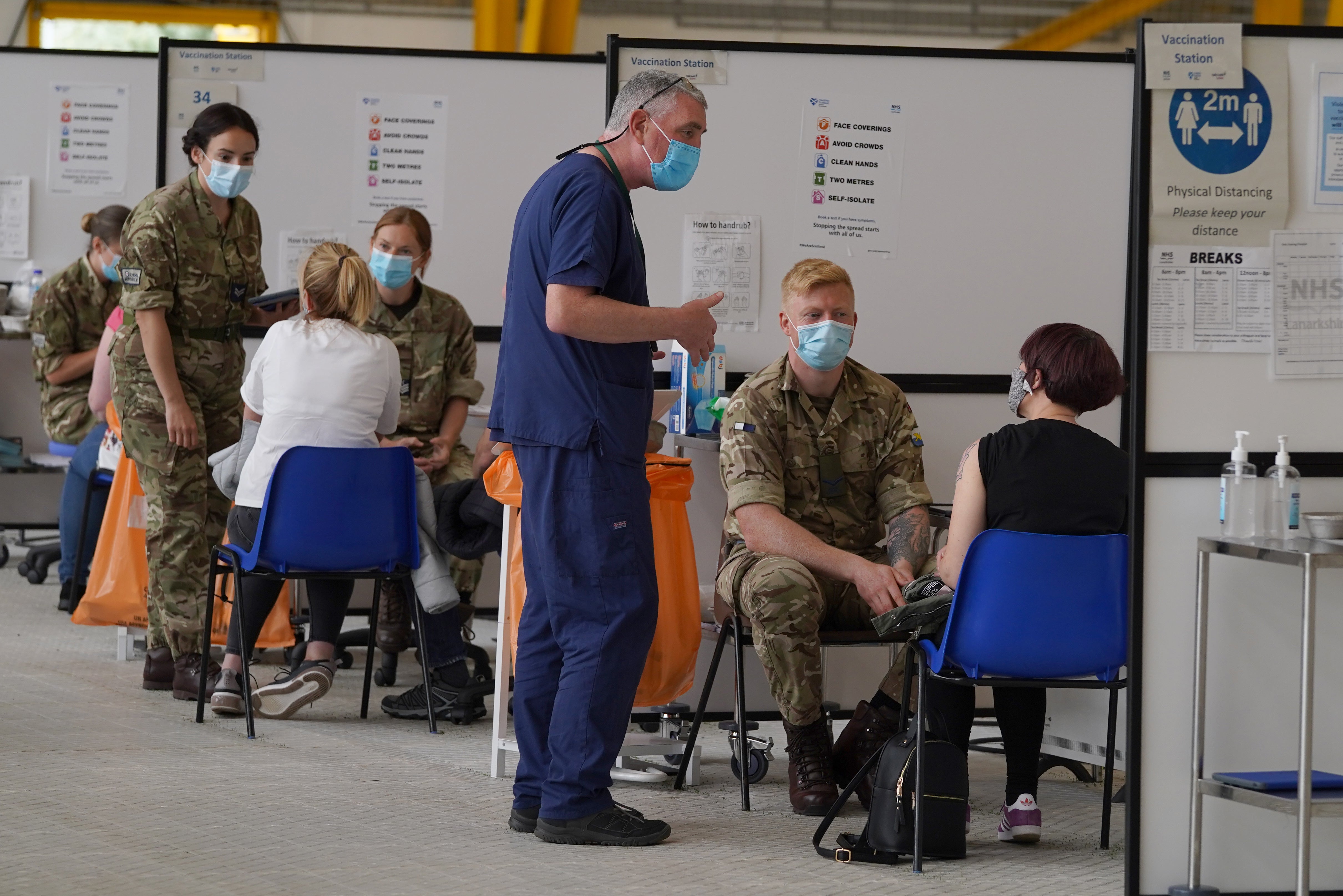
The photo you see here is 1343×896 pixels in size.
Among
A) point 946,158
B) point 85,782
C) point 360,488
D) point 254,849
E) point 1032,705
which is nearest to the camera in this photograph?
point 254,849

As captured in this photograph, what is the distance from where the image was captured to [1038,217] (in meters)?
4.08

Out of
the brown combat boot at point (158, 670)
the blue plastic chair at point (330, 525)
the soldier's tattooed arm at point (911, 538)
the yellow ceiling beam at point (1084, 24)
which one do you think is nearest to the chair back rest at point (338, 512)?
the blue plastic chair at point (330, 525)

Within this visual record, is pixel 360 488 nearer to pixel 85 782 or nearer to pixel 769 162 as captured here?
pixel 85 782

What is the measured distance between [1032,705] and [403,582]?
1.73m

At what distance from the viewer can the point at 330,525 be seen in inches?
146

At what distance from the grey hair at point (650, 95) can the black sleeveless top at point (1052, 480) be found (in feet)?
2.83

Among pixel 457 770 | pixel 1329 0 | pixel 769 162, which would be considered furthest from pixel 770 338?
pixel 1329 0

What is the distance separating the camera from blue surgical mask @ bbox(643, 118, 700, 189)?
111 inches

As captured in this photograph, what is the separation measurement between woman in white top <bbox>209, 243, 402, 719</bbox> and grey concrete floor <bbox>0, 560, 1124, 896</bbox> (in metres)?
0.14

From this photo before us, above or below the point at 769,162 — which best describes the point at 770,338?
below

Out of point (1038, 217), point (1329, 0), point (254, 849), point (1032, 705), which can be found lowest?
point (254, 849)

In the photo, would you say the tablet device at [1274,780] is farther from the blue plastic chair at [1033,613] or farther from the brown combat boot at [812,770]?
the brown combat boot at [812,770]

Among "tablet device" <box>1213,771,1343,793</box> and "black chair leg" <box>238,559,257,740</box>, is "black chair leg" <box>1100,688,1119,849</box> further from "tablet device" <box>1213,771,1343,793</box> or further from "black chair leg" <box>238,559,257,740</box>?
"black chair leg" <box>238,559,257,740</box>

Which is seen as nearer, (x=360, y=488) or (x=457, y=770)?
(x=457, y=770)
